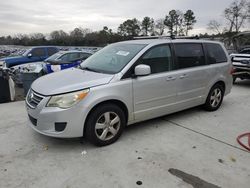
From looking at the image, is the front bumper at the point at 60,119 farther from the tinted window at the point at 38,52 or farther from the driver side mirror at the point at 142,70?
the tinted window at the point at 38,52

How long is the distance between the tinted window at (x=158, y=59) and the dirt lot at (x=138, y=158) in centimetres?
113

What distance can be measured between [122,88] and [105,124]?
24.3 inches

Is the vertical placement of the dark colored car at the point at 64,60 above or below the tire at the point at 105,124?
above

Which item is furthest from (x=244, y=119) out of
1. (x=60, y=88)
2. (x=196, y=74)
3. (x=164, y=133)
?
(x=60, y=88)

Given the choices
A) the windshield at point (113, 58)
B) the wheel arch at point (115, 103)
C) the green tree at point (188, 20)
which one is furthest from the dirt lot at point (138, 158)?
the green tree at point (188, 20)

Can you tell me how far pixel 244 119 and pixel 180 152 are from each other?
88.9 inches

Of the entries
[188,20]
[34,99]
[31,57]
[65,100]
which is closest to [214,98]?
[65,100]

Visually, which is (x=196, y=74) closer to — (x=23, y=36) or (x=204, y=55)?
(x=204, y=55)

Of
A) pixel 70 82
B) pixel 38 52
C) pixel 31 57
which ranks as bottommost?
pixel 70 82

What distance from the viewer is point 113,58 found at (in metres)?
4.09

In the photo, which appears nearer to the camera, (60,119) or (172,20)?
(60,119)

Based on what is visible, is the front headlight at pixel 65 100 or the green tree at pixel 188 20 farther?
the green tree at pixel 188 20

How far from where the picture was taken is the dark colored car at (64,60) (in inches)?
322

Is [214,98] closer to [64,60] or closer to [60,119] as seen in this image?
[60,119]
